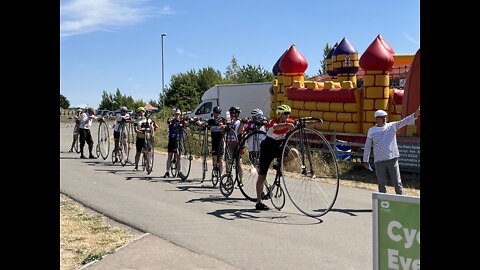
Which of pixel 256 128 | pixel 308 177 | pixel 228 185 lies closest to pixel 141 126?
pixel 228 185

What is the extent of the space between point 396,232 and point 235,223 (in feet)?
17.7

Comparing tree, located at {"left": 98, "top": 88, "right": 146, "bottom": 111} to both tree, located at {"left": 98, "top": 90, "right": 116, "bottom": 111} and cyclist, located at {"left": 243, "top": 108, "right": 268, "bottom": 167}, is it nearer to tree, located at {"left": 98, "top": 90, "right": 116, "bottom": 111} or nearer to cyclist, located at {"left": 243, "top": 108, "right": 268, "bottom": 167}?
tree, located at {"left": 98, "top": 90, "right": 116, "bottom": 111}

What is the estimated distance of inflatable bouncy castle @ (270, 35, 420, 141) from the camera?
1830cm

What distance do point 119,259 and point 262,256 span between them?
69.1 inches

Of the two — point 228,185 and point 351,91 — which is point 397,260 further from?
point 351,91

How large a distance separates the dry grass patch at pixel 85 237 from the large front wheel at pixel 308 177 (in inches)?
120

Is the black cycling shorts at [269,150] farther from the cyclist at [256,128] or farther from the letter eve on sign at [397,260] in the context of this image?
the letter eve on sign at [397,260]

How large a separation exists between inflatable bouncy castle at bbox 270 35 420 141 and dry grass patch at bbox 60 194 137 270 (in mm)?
9921

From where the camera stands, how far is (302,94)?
22.3 meters

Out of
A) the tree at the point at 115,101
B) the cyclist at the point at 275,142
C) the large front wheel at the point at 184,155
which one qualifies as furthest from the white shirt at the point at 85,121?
the tree at the point at 115,101

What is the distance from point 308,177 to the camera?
9.60 metres

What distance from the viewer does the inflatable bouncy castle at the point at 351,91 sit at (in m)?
18.3
